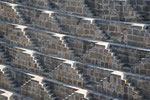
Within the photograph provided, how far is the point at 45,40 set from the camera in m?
35.3

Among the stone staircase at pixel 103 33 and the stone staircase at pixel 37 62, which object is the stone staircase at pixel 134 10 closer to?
the stone staircase at pixel 103 33

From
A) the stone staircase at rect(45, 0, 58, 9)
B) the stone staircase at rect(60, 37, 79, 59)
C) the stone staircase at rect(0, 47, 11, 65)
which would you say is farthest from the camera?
the stone staircase at rect(0, 47, 11, 65)

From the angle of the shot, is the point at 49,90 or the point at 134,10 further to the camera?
the point at 49,90

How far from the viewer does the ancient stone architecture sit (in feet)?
102

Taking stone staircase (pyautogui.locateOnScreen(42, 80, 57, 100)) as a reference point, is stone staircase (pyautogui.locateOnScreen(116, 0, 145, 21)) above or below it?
above

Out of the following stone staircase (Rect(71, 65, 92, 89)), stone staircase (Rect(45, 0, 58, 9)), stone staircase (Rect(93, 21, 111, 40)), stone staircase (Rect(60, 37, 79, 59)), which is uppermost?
stone staircase (Rect(45, 0, 58, 9))

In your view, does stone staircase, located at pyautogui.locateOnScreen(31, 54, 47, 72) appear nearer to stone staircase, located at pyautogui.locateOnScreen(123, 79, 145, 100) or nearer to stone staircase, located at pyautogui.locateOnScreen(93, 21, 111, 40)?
stone staircase, located at pyautogui.locateOnScreen(93, 21, 111, 40)

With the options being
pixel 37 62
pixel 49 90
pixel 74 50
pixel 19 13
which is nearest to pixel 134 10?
pixel 74 50

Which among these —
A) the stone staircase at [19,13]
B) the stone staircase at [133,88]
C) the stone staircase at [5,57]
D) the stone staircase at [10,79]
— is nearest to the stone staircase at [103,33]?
the stone staircase at [133,88]

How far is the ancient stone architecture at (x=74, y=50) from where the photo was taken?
102 ft

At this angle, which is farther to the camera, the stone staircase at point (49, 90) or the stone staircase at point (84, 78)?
the stone staircase at point (49, 90)

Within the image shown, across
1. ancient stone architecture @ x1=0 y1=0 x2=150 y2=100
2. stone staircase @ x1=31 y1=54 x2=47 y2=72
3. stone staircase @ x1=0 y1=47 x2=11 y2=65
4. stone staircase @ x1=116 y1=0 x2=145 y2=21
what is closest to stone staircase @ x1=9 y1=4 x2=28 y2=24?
ancient stone architecture @ x1=0 y1=0 x2=150 y2=100

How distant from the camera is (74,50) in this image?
1340 inches

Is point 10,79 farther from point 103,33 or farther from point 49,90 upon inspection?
point 103,33
